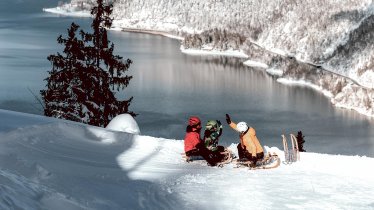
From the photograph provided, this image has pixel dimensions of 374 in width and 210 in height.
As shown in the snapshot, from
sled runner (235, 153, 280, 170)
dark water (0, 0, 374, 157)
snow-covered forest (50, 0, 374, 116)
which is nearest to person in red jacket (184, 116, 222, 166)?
sled runner (235, 153, 280, 170)

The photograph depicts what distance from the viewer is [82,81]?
32125 millimetres

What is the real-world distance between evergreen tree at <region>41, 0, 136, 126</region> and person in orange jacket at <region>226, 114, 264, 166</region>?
16.7 meters

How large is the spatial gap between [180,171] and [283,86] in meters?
99.9

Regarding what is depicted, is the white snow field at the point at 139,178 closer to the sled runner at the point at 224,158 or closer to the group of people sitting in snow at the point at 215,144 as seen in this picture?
the sled runner at the point at 224,158

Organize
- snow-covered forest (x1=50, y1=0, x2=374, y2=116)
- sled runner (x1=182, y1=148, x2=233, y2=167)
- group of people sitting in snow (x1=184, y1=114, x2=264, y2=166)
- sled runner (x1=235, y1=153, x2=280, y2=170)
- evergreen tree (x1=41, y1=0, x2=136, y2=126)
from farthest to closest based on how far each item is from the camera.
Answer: snow-covered forest (x1=50, y1=0, x2=374, y2=116) < evergreen tree (x1=41, y1=0, x2=136, y2=126) < sled runner (x1=182, y1=148, x2=233, y2=167) < group of people sitting in snow (x1=184, y1=114, x2=264, y2=166) < sled runner (x1=235, y1=153, x2=280, y2=170)

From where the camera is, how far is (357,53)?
506 ft

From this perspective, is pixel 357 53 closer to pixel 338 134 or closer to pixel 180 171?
pixel 338 134

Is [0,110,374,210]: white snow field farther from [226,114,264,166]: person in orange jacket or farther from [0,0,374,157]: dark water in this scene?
[0,0,374,157]: dark water

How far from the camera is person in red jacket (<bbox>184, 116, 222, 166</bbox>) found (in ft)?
51.9

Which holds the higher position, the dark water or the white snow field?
the white snow field

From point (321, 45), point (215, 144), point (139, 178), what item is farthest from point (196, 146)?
point (321, 45)

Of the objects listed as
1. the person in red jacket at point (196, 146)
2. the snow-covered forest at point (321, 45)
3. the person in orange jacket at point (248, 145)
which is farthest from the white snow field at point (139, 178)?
the snow-covered forest at point (321, 45)

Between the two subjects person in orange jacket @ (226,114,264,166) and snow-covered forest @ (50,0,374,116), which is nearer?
person in orange jacket @ (226,114,264,166)

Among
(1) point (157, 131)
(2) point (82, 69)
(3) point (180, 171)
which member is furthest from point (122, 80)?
(1) point (157, 131)
